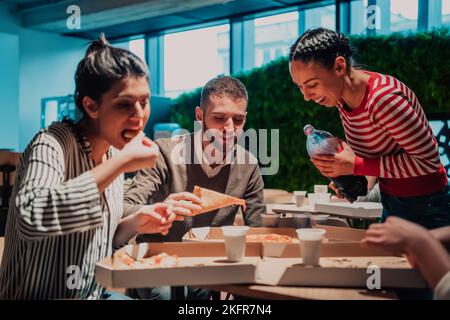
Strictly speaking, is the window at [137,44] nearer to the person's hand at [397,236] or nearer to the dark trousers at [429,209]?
the dark trousers at [429,209]

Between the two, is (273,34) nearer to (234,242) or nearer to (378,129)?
(378,129)

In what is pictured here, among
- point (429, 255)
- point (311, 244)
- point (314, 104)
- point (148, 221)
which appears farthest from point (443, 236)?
point (314, 104)

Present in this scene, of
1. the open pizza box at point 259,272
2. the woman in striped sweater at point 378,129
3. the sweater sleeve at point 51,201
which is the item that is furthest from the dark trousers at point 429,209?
the sweater sleeve at point 51,201

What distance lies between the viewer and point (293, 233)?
2010mm

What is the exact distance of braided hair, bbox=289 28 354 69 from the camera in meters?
2.05

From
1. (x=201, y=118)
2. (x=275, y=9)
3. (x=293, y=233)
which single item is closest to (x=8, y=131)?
(x=275, y=9)

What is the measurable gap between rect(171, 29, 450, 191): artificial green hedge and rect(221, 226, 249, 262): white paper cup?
14.3 feet

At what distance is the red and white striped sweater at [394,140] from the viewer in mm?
1898

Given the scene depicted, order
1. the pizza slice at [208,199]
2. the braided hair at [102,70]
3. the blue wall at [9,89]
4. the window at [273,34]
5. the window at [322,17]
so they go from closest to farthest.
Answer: the braided hair at [102,70] → the pizza slice at [208,199] → the window at [322,17] → the window at [273,34] → the blue wall at [9,89]

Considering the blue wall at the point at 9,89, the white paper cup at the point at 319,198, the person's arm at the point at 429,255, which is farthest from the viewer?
the blue wall at the point at 9,89

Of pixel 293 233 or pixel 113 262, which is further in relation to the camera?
pixel 293 233

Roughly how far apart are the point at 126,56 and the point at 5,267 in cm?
68

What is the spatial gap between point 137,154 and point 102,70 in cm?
29
